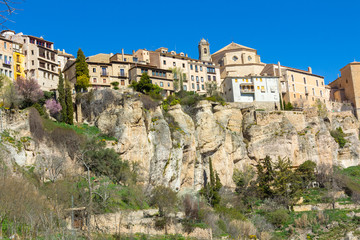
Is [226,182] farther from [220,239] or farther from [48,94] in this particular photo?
[48,94]

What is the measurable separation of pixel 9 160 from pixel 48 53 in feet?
108

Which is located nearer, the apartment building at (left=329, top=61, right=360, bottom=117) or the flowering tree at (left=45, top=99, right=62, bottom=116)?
the flowering tree at (left=45, top=99, right=62, bottom=116)

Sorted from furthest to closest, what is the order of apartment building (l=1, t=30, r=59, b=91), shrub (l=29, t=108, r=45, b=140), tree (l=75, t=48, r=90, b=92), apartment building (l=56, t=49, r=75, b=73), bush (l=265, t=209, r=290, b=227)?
apartment building (l=56, t=49, r=75, b=73), apartment building (l=1, t=30, r=59, b=91), tree (l=75, t=48, r=90, b=92), bush (l=265, t=209, r=290, b=227), shrub (l=29, t=108, r=45, b=140)

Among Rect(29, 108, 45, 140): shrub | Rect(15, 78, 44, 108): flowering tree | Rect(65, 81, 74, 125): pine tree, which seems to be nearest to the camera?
Rect(29, 108, 45, 140): shrub

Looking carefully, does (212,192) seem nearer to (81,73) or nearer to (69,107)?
(69,107)

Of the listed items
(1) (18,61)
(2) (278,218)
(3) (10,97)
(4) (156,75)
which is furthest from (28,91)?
(2) (278,218)

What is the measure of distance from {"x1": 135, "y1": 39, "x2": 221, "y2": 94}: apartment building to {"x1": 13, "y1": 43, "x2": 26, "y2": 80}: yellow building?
60.0 feet

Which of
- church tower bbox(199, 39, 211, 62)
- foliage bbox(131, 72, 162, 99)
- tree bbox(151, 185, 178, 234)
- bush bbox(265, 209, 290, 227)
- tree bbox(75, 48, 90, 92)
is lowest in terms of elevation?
bush bbox(265, 209, 290, 227)

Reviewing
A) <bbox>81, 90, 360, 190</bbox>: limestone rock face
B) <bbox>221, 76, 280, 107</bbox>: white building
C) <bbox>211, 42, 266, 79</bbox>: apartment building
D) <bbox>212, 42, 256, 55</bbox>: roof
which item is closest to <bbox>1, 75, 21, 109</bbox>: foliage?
<bbox>81, 90, 360, 190</bbox>: limestone rock face

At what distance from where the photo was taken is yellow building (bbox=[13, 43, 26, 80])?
202 ft

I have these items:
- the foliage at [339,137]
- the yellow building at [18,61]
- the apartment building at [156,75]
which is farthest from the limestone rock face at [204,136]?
the yellow building at [18,61]

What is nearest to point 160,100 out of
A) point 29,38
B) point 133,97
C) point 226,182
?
point 133,97

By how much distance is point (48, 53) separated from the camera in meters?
66.5

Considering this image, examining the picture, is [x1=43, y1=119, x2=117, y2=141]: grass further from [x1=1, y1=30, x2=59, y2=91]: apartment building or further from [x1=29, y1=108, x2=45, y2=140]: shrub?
[x1=1, y1=30, x2=59, y2=91]: apartment building
